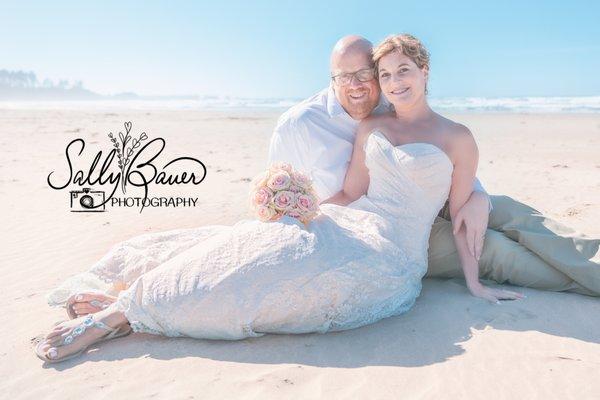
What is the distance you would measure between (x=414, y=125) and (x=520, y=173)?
7.34 meters

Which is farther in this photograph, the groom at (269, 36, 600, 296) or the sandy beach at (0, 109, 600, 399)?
the groom at (269, 36, 600, 296)

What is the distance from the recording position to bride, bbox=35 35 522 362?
377 centimetres

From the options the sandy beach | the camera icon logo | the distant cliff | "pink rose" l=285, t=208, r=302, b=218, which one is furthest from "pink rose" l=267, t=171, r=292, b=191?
the distant cliff

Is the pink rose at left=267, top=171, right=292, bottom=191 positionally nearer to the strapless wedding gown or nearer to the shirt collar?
the strapless wedding gown

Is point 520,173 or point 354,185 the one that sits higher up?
point 354,185

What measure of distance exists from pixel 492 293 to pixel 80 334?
3006 millimetres

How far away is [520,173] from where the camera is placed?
444 inches

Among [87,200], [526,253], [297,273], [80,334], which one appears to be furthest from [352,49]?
[87,200]

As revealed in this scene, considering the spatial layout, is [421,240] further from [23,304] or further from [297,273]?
[23,304]

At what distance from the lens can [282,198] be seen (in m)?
4.09

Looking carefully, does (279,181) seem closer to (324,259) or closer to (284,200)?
(284,200)

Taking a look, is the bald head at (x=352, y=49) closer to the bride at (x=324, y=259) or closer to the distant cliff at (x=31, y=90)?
the bride at (x=324, y=259)

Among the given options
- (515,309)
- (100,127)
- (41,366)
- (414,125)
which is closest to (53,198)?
(41,366)

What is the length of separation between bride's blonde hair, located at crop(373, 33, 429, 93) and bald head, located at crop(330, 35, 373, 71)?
0.25 meters
